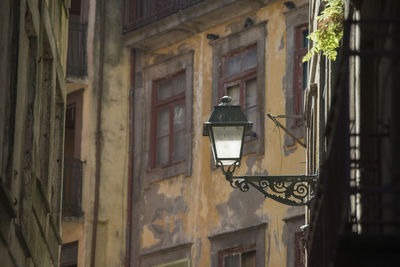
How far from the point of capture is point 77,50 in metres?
28.4

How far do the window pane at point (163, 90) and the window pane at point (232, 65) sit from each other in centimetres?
171

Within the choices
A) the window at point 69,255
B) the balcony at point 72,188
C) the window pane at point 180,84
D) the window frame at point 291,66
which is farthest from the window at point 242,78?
the window at point 69,255

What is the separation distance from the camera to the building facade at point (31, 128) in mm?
14047

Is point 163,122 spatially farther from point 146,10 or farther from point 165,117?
point 146,10

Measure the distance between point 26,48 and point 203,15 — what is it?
11099 millimetres

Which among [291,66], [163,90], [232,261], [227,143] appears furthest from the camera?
[163,90]

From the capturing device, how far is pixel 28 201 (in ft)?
51.4

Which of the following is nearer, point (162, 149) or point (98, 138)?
point (162, 149)

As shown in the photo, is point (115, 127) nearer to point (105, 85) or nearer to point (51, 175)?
point (105, 85)

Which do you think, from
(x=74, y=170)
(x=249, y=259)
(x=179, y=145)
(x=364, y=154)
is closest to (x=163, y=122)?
(x=179, y=145)

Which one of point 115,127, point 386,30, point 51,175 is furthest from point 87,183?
point 386,30

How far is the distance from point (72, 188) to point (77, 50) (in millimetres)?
2550

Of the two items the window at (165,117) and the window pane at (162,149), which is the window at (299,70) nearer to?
the window at (165,117)

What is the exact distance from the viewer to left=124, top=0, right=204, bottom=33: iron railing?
1093 inches
